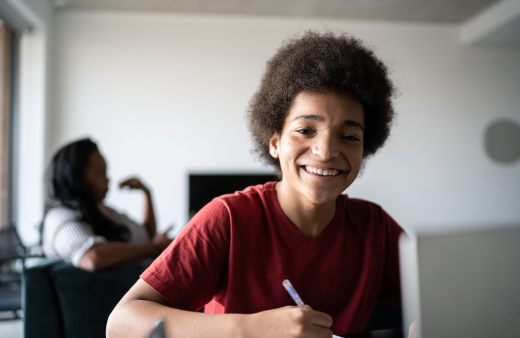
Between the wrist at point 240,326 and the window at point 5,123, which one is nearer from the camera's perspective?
the wrist at point 240,326

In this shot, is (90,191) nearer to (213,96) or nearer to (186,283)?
(186,283)

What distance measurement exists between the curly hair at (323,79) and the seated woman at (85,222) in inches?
30.0

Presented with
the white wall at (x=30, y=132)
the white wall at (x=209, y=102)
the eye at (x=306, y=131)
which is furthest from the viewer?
the white wall at (x=209, y=102)

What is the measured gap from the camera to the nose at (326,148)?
35.8 inches

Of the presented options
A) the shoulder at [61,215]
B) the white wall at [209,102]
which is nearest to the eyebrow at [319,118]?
the shoulder at [61,215]

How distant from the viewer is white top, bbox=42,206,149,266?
5.54 ft

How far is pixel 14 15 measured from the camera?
3.75 meters

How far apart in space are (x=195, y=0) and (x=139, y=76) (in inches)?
36.8

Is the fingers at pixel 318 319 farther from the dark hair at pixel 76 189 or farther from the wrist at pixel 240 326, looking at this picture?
the dark hair at pixel 76 189

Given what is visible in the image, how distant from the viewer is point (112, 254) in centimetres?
157

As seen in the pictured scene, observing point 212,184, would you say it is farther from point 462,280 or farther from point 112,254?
point 462,280

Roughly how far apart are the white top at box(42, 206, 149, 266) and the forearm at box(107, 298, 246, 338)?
0.89 metres

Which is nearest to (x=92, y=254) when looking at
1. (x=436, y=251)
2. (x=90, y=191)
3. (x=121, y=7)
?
(x=90, y=191)

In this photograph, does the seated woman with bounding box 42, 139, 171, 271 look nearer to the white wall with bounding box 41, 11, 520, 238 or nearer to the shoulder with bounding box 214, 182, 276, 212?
the shoulder with bounding box 214, 182, 276, 212
